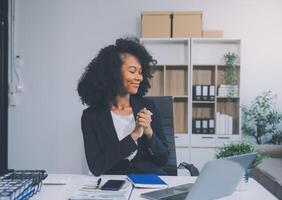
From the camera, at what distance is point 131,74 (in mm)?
1903

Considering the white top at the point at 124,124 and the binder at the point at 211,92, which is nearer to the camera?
the white top at the point at 124,124

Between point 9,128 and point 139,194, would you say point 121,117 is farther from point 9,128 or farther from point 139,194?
point 9,128

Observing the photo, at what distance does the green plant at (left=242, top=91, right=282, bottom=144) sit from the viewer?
3871mm

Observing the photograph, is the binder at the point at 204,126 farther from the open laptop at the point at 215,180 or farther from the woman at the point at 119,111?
the open laptop at the point at 215,180

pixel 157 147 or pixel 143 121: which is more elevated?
pixel 143 121

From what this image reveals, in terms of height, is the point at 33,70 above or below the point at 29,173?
above

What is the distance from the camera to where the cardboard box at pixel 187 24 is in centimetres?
380

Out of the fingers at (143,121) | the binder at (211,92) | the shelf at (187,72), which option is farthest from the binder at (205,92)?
the fingers at (143,121)

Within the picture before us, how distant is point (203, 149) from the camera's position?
377 cm

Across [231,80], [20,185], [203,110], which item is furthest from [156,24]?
[20,185]

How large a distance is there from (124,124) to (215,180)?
0.87 metres

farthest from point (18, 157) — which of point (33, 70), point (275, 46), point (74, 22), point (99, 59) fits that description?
point (275, 46)

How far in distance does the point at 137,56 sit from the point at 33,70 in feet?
8.79

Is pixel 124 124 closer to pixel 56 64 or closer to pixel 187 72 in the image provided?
pixel 187 72
